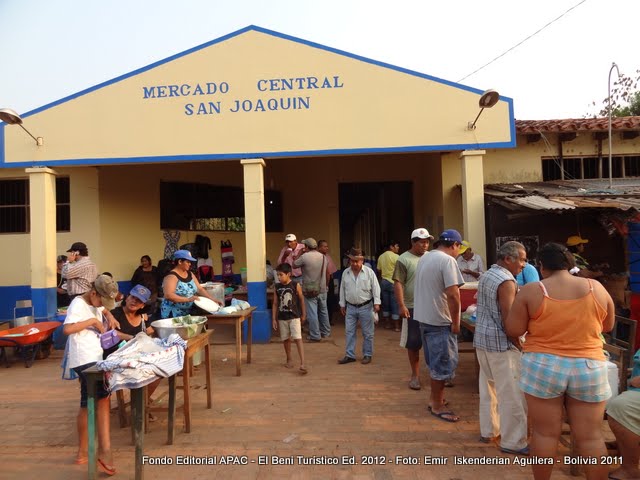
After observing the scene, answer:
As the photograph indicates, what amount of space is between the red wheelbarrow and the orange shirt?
7.09 m

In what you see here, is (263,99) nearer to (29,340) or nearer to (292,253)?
(292,253)

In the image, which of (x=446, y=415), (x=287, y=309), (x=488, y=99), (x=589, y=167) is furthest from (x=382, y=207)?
(x=446, y=415)

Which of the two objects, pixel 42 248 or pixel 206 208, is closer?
pixel 42 248

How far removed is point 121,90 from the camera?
8.19m

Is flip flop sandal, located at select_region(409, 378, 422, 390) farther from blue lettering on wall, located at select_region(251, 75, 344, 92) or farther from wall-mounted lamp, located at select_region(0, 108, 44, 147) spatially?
wall-mounted lamp, located at select_region(0, 108, 44, 147)

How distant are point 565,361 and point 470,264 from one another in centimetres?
496

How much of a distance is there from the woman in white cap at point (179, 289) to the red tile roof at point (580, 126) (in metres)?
7.08

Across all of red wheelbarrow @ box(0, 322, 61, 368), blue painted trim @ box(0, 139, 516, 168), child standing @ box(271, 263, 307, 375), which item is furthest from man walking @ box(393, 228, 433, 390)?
red wheelbarrow @ box(0, 322, 61, 368)

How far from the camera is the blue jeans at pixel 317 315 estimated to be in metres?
8.21

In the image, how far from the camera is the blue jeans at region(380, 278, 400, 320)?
9084 mm

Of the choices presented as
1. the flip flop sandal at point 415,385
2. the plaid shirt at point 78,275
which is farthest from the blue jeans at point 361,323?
the plaid shirt at point 78,275

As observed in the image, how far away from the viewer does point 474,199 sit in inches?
314

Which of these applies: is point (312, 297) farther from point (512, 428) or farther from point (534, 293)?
point (534, 293)

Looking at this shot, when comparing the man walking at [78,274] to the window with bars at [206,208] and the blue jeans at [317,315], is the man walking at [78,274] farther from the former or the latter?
the blue jeans at [317,315]
